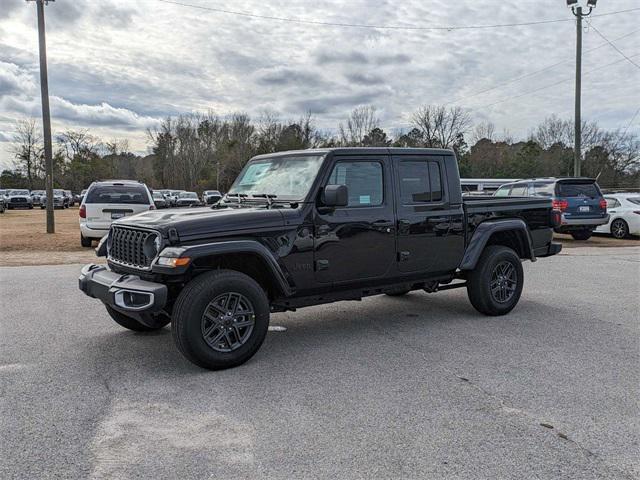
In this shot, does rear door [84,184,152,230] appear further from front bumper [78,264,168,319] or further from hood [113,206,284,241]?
front bumper [78,264,168,319]

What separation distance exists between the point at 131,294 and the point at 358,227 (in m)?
2.23

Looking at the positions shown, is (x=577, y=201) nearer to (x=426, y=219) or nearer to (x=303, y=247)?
(x=426, y=219)

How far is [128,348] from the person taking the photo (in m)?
5.25

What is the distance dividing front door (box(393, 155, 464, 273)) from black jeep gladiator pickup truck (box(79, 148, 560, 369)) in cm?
1

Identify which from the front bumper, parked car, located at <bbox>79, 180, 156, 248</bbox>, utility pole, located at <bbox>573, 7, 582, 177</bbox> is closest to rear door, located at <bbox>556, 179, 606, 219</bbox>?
utility pole, located at <bbox>573, 7, 582, 177</bbox>

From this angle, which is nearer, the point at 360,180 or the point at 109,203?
the point at 360,180

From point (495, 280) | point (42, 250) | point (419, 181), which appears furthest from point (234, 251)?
point (42, 250)

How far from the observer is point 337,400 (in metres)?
3.99

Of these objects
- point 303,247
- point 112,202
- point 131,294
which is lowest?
point 131,294

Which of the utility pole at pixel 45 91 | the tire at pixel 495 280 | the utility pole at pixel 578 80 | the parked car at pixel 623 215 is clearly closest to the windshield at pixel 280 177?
the tire at pixel 495 280

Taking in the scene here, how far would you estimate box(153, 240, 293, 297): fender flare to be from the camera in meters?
4.40

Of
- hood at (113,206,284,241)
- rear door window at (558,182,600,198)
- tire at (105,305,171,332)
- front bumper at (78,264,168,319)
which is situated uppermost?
rear door window at (558,182,600,198)

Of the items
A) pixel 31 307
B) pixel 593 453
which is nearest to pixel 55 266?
pixel 31 307

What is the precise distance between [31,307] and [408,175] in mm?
5047
